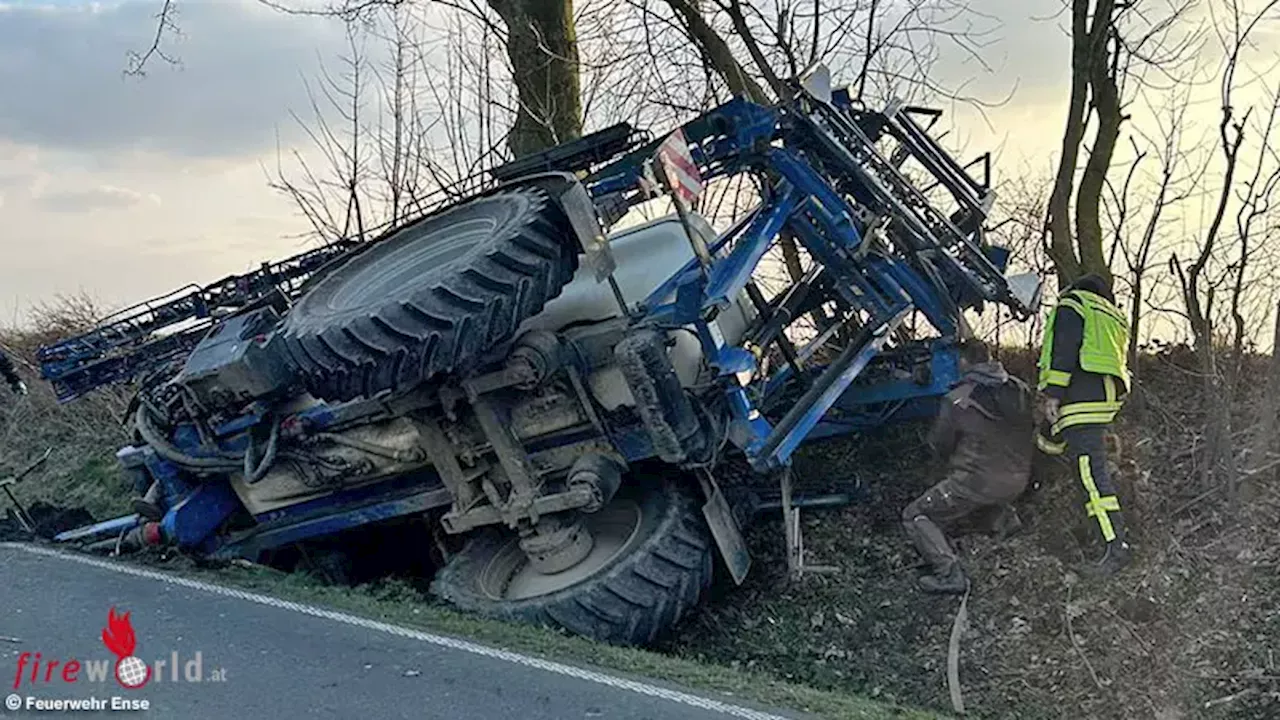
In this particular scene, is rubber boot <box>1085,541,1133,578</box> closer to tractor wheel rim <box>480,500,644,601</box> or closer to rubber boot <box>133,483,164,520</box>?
tractor wheel rim <box>480,500,644,601</box>

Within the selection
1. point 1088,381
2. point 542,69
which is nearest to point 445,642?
point 1088,381

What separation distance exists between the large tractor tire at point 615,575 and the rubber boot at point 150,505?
1.77m

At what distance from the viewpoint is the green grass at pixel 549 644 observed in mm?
4070

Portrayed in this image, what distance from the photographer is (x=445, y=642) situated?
4.70 meters

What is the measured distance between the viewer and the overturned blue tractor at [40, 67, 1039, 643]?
5.09 meters

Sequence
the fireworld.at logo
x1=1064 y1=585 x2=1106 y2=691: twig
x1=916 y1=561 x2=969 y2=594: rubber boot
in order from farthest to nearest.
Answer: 1. x1=916 y1=561 x2=969 y2=594: rubber boot
2. x1=1064 y1=585 x2=1106 y2=691: twig
3. the fireworld.at logo

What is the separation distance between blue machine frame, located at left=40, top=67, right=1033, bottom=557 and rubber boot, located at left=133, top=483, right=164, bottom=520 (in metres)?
0.07

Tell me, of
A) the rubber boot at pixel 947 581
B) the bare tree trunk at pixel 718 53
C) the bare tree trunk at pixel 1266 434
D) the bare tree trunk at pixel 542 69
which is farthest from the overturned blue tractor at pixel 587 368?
the bare tree trunk at pixel 542 69

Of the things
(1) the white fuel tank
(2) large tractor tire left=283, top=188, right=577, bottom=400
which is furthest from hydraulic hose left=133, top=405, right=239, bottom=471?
(1) the white fuel tank

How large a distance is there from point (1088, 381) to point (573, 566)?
8.10ft

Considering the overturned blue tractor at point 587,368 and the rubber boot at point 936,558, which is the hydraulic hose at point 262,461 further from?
the rubber boot at point 936,558

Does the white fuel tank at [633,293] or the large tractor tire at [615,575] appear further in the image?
the white fuel tank at [633,293]

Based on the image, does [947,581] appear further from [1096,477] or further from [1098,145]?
[1098,145]

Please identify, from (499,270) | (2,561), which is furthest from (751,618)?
(2,561)
